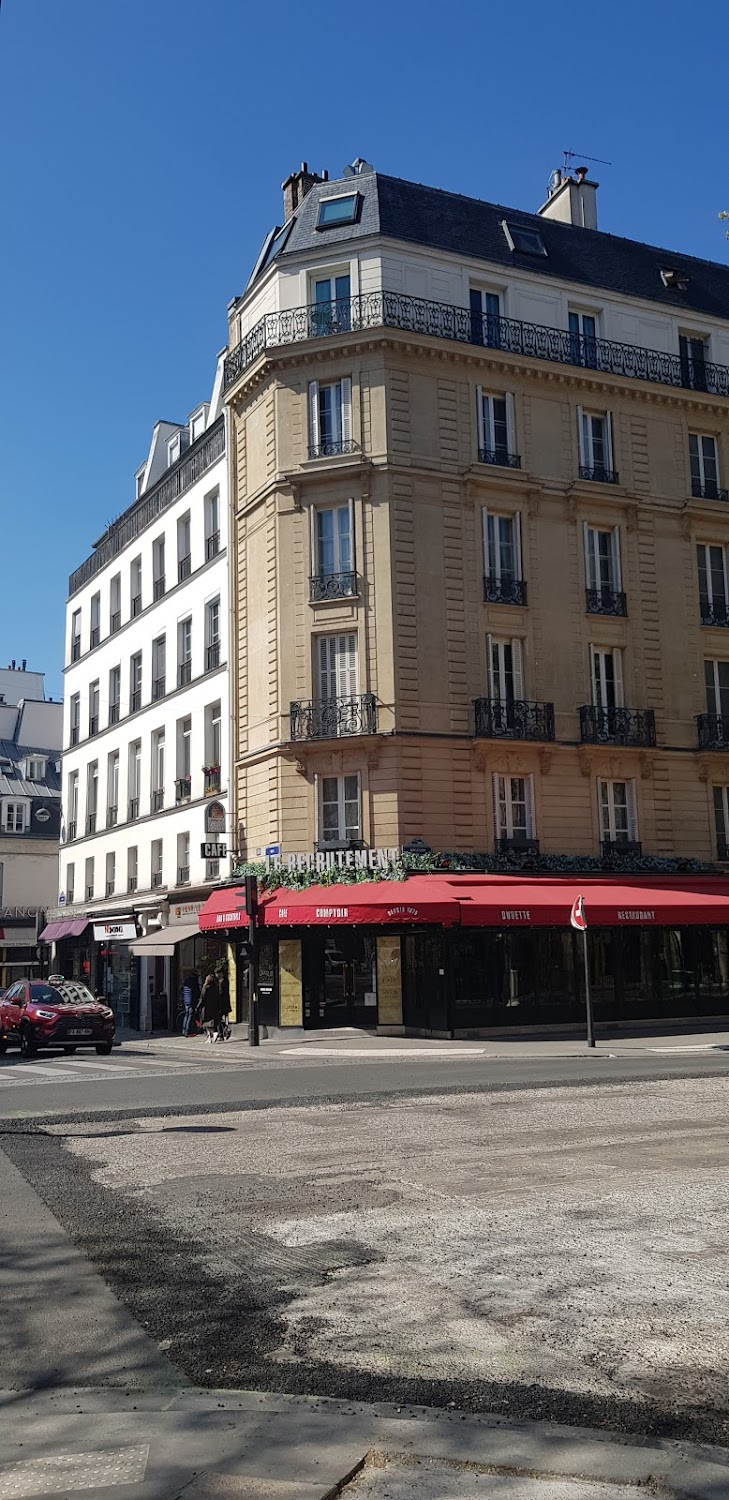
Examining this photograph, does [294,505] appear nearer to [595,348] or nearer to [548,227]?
[595,348]

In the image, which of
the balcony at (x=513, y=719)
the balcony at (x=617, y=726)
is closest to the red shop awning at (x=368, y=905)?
the balcony at (x=513, y=719)

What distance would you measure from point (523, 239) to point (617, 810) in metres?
14.9

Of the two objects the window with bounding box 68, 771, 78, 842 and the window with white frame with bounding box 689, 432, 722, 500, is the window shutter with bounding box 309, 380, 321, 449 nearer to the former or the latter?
the window with white frame with bounding box 689, 432, 722, 500

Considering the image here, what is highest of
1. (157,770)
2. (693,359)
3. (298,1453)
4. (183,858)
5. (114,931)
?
(693,359)

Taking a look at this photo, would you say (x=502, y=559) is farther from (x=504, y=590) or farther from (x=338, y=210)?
(x=338, y=210)

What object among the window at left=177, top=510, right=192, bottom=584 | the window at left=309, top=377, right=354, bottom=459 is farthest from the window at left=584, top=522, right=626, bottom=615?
the window at left=177, top=510, right=192, bottom=584

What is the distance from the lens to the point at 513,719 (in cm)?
2792

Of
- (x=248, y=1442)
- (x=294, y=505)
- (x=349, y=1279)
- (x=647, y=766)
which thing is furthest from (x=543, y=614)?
(x=248, y=1442)

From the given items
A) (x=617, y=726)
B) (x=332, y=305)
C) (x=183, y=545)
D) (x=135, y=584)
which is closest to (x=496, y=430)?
(x=332, y=305)

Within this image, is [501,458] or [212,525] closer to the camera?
[501,458]

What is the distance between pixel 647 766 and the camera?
96.8 ft

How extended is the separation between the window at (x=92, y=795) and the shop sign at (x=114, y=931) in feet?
15.3

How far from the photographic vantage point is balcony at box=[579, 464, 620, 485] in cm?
3036

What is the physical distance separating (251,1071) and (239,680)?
13759 mm
